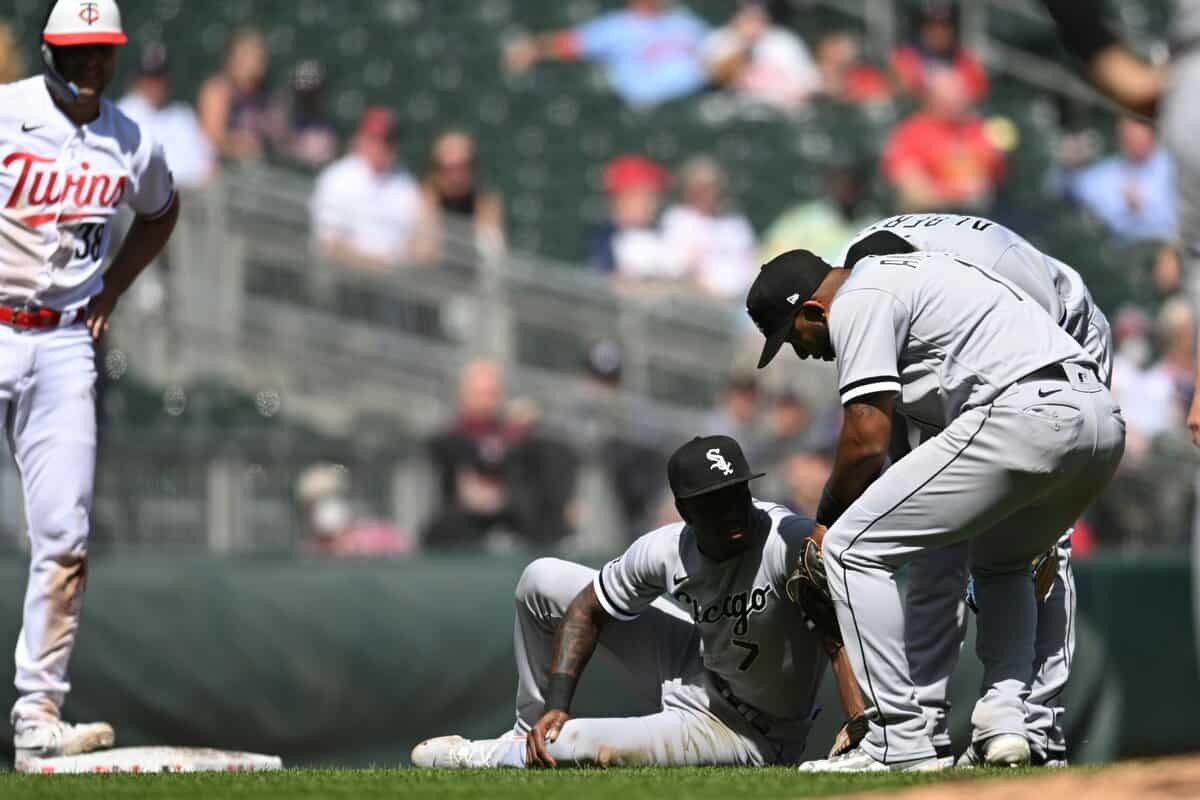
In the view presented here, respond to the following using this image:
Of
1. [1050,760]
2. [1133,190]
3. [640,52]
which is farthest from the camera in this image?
[640,52]

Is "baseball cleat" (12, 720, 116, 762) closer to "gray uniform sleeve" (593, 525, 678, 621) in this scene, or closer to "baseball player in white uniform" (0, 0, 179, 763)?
"baseball player in white uniform" (0, 0, 179, 763)

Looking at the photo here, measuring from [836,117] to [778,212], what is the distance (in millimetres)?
1467

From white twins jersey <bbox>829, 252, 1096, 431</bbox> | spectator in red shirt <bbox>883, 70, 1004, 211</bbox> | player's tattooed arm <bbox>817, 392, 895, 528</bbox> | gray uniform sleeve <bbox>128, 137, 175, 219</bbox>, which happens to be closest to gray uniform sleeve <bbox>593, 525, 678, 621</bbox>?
player's tattooed arm <bbox>817, 392, 895, 528</bbox>

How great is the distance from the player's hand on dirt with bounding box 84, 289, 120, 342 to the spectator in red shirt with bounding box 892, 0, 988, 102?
10.0 meters

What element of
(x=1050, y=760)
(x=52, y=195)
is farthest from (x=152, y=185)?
(x=1050, y=760)

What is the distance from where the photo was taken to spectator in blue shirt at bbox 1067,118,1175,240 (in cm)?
1427

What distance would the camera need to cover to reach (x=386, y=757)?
→ 27.2 feet

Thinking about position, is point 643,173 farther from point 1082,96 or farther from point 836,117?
point 1082,96

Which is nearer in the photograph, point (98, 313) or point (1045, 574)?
point (1045, 574)

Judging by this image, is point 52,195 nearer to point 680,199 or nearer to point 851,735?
point 851,735

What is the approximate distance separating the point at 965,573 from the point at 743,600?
64 cm

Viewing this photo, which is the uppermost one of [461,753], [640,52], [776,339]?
[640,52]

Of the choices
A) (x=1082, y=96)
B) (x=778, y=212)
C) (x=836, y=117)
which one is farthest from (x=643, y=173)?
(x=1082, y=96)

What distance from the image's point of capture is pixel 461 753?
618cm
